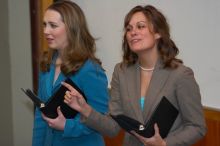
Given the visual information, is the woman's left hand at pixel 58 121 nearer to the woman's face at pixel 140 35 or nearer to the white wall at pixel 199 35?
the woman's face at pixel 140 35

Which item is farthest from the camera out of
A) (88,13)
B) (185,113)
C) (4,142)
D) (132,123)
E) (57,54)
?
(4,142)

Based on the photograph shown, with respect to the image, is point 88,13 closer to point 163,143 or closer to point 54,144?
point 54,144

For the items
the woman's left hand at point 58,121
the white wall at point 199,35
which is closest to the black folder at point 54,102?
the woman's left hand at point 58,121

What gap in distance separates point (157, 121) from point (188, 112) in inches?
5.7

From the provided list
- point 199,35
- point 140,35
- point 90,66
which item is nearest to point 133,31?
point 140,35

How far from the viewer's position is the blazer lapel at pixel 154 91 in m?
1.48

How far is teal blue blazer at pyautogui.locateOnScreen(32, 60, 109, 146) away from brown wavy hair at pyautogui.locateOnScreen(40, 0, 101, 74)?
4cm

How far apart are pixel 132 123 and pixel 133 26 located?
446 mm

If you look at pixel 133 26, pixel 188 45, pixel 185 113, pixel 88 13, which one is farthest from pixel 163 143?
pixel 88 13

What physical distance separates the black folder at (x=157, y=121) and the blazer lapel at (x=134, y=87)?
0.35 feet

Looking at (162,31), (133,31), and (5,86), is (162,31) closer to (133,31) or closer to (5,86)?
(133,31)

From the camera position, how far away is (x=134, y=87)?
1558 millimetres

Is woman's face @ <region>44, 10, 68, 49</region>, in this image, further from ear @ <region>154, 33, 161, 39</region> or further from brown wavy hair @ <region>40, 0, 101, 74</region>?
ear @ <region>154, 33, 161, 39</region>

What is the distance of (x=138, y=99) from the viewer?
1.52m
